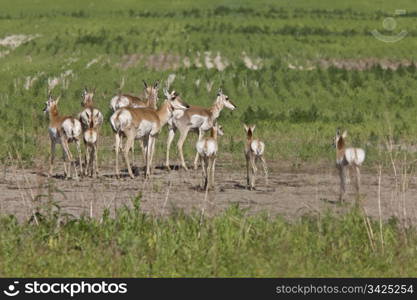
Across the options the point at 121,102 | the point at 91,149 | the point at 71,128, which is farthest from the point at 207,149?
the point at 121,102

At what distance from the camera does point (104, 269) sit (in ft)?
41.8

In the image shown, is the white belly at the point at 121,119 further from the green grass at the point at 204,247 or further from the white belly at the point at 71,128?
the green grass at the point at 204,247

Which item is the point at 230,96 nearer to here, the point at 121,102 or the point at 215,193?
the point at 121,102

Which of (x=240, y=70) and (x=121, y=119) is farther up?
(x=240, y=70)

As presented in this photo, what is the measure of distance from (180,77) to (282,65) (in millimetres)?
7437

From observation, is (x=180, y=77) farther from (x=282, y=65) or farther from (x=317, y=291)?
(x=317, y=291)

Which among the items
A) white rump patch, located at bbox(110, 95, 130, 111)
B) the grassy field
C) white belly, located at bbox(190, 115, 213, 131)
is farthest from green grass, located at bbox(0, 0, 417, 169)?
white rump patch, located at bbox(110, 95, 130, 111)

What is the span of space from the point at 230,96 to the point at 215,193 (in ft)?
60.2

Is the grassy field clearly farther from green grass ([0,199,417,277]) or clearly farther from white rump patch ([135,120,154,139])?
white rump patch ([135,120,154,139])

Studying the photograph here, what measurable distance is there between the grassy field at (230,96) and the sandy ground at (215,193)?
134 centimetres

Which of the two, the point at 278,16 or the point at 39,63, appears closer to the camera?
the point at 39,63

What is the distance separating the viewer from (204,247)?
534 inches

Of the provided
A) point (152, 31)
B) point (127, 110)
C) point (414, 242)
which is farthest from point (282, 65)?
point (414, 242)

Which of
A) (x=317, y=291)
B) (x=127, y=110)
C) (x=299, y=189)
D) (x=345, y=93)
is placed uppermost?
Result: (x=345, y=93)
